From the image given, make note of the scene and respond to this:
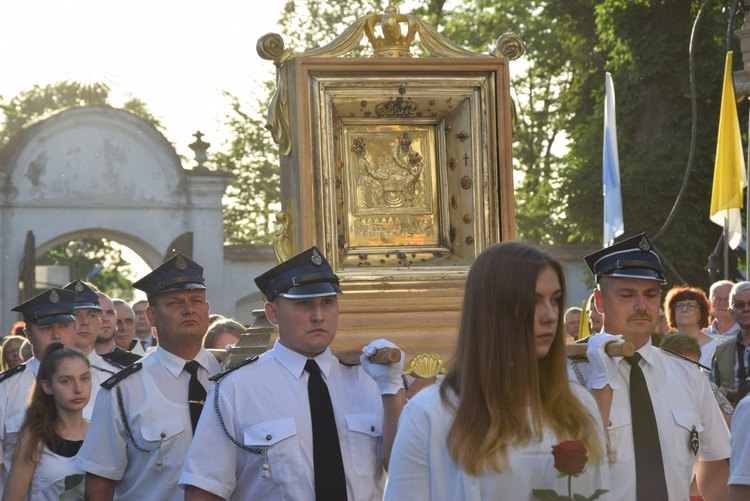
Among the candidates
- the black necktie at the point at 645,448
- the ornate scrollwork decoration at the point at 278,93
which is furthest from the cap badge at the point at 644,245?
the ornate scrollwork decoration at the point at 278,93

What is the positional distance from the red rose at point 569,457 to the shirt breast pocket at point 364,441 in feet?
5.28

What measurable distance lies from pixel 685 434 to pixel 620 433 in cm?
26

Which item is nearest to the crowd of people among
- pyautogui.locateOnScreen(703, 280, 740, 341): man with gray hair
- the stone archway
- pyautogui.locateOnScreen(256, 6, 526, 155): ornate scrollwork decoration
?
pyautogui.locateOnScreen(256, 6, 526, 155): ornate scrollwork decoration

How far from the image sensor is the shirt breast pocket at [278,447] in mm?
4633

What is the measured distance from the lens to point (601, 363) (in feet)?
15.1

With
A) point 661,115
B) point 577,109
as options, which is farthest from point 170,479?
point 577,109

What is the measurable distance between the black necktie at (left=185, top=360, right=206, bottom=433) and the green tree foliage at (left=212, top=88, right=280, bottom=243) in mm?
27559

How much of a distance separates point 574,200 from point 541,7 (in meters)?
6.68

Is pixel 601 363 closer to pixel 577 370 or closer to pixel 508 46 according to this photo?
pixel 577 370

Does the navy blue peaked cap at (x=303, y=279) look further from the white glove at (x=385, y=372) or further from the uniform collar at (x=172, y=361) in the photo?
the uniform collar at (x=172, y=361)

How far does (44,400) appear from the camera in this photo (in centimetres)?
659

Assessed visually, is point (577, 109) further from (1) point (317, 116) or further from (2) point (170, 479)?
(2) point (170, 479)

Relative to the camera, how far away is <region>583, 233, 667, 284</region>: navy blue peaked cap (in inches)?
198

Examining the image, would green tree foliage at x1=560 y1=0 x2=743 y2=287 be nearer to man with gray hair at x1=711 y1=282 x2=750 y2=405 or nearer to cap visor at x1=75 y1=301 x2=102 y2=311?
man with gray hair at x1=711 y1=282 x2=750 y2=405
